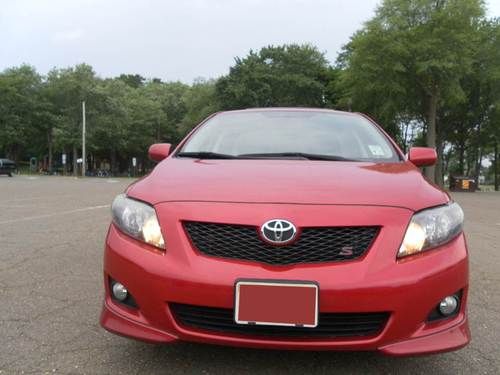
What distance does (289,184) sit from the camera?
286 cm

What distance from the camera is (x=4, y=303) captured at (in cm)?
415

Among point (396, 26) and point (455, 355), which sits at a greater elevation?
point (396, 26)

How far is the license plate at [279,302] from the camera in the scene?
7.98 feet

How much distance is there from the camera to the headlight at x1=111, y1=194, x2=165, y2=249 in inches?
106

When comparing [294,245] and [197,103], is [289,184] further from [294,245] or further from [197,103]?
[197,103]

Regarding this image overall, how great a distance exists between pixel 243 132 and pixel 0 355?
6.82 ft

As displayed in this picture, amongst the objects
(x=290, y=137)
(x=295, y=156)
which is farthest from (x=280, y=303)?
(x=290, y=137)

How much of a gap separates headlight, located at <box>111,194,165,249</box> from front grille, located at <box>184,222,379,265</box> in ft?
0.80

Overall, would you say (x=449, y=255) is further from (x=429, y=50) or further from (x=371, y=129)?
(x=429, y=50)

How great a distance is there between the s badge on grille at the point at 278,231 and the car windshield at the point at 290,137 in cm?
104

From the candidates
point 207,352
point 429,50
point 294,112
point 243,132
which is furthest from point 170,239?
point 429,50

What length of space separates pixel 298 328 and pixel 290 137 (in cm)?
170

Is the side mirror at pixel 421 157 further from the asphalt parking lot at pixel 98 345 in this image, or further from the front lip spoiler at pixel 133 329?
the front lip spoiler at pixel 133 329

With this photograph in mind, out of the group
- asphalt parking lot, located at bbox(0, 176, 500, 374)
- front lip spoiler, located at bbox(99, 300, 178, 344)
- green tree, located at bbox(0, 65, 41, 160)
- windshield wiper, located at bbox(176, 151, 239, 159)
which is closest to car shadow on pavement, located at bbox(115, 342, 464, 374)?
asphalt parking lot, located at bbox(0, 176, 500, 374)
